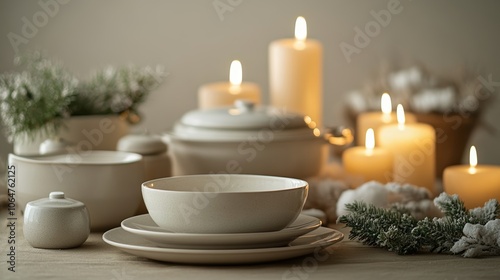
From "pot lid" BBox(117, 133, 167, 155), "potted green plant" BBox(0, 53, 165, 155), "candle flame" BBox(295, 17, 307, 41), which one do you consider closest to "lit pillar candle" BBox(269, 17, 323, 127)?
"candle flame" BBox(295, 17, 307, 41)

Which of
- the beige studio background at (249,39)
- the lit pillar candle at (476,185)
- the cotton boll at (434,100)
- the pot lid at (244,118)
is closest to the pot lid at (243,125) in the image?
the pot lid at (244,118)

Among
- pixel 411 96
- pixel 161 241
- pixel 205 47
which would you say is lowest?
pixel 161 241

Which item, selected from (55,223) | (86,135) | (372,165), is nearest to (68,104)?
(86,135)

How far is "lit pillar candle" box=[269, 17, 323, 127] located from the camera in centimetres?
138

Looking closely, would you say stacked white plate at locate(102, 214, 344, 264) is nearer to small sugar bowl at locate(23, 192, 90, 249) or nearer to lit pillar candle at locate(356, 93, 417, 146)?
small sugar bowl at locate(23, 192, 90, 249)

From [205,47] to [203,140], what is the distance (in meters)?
0.90

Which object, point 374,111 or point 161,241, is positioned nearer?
point 161,241

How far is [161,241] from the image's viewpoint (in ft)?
2.63

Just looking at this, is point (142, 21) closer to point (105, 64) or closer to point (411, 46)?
point (105, 64)

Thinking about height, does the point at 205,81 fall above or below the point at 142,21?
below

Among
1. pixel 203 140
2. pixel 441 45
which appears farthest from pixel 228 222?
pixel 441 45

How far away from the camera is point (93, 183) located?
3.22 ft

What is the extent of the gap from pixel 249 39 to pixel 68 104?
86cm

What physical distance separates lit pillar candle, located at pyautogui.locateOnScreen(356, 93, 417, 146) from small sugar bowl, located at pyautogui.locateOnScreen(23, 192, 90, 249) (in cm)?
67
